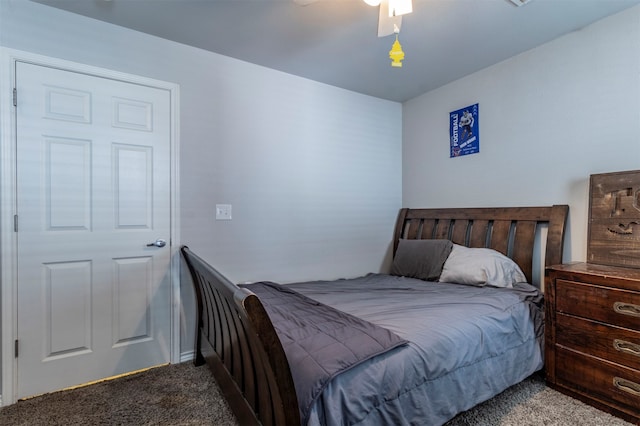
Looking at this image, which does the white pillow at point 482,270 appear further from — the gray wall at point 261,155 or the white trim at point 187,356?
the white trim at point 187,356

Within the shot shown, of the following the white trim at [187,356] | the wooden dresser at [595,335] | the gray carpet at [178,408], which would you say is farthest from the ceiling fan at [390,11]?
the white trim at [187,356]

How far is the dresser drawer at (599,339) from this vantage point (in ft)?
5.15

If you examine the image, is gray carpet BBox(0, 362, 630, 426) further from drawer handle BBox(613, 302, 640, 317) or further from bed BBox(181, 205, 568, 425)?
drawer handle BBox(613, 302, 640, 317)

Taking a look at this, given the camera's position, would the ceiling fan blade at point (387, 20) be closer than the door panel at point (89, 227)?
Yes

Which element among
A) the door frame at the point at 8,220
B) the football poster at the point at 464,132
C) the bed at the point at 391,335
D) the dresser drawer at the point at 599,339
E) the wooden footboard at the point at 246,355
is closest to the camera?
the wooden footboard at the point at 246,355

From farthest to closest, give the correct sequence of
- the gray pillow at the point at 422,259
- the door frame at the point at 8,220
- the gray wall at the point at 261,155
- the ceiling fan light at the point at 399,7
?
→ the gray pillow at the point at 422,259
the gray wall at the point at 261,155
the door frame at the point at 8,220
the ceiling fan light at the point at 399,7

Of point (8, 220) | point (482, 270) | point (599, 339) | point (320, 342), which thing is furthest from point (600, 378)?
point (8, 220)

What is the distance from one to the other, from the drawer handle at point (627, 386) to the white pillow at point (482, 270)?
739 mm

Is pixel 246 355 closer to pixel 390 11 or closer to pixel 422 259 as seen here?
pixel 390 11

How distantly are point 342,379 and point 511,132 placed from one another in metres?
2.48

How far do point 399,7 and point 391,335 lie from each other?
1561 millimetres

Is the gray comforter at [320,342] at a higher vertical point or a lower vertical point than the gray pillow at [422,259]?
lower

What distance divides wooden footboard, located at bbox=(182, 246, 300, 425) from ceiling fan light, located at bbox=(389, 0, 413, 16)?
149 cm

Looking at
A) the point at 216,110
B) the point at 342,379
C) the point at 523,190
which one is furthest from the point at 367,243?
the point at 342,379
